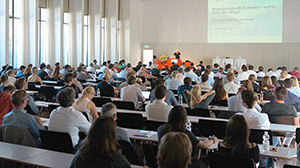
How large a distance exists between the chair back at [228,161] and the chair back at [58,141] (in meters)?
1.65

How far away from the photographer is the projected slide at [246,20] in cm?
2034

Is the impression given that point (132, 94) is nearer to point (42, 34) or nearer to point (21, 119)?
point (21, 119)

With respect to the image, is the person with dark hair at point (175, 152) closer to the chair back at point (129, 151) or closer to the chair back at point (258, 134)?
the chair back at point (129, 151)

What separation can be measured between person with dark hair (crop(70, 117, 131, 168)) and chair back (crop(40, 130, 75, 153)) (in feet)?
4.99

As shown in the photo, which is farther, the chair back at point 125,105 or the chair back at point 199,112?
the chair back at point 125,105

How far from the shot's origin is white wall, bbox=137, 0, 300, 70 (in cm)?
2038

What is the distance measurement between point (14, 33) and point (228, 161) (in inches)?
538

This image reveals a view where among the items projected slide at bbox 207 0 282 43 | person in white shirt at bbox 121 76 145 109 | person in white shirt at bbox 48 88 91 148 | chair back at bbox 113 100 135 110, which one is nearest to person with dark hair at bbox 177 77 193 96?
person in white shirt at bbox 121 76 145 109

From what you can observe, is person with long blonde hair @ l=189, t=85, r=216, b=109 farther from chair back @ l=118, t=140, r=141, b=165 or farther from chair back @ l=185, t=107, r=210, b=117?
chair back @ l=118, t=140, r=141, b=165

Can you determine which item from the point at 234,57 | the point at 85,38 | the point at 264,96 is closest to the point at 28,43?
the point at 85,38

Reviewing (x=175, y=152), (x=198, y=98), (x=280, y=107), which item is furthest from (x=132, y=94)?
(x=175, y=152)

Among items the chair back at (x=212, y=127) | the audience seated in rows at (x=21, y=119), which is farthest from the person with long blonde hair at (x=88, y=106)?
the chair back at (x=212, y=127)

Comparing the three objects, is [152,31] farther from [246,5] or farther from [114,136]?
[114,136]

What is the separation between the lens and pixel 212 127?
16.6ft
